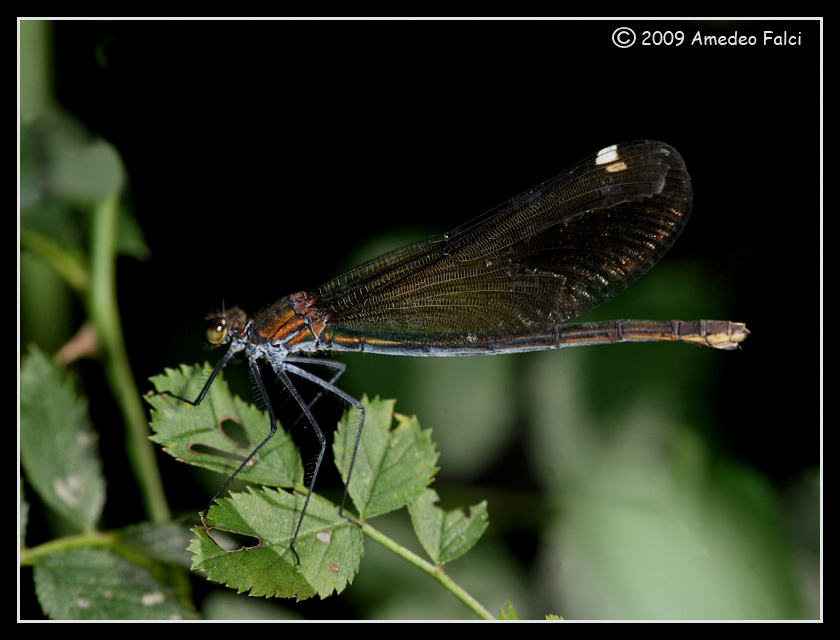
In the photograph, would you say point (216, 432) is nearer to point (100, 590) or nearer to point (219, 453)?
point (219, 453)

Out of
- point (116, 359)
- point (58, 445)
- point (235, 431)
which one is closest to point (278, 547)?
point (235, 431)

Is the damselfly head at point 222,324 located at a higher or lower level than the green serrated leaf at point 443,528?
higher

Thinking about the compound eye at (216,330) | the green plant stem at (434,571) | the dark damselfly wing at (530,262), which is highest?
the dark damselfly wing at (530,262)

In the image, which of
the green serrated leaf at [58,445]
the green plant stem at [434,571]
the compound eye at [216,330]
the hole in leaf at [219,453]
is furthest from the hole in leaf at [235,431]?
the green plant stem at [434,571]

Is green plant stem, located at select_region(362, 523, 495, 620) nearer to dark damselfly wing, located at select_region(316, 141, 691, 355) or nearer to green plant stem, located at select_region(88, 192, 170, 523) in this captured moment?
dark damselfly wing, located at select_region(316, 141, 691, 355)

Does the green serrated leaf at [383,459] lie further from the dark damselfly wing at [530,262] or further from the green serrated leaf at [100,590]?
the green serrated leaf at [100,590]

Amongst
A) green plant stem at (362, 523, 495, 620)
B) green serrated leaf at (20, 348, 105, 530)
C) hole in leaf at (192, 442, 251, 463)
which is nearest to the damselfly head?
hole in leaf at (192, 442, 251, 463)
